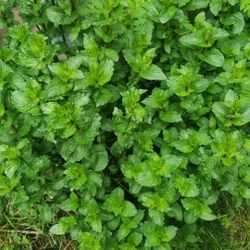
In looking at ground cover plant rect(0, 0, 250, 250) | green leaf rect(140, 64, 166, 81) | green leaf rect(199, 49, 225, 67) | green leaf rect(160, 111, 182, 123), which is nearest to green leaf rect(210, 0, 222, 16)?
ground cover plant rect(0, 0, 250, 250)

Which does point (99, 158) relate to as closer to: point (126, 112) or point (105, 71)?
point (126, 112)

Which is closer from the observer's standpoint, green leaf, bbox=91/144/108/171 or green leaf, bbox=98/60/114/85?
green leaf, bbox=98/60/114/85

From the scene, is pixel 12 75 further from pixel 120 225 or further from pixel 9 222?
pixel 9 222

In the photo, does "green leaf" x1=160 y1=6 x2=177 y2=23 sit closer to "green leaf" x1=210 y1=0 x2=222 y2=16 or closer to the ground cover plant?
the ground cover plant

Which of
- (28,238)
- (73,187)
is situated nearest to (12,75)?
(73,187)

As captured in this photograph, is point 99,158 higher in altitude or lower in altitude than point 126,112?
lower

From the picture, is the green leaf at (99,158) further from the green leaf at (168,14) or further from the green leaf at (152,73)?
the green leaf at (168,14)

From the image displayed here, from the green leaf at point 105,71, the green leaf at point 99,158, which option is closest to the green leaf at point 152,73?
the green leaf at point 105,71

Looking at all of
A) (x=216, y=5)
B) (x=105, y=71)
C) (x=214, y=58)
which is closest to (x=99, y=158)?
(x=105, y=71)
